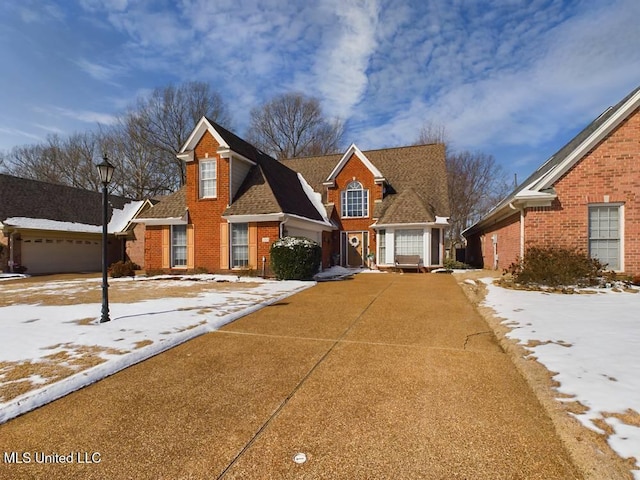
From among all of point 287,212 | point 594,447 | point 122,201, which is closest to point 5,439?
point 594,447

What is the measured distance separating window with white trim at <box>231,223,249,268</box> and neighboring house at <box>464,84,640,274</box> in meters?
10.6

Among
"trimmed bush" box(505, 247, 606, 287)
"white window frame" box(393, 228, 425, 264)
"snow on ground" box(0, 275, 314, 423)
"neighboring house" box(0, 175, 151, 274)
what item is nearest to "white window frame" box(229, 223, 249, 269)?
"snow on ground" box(0, 275, 314, 423)

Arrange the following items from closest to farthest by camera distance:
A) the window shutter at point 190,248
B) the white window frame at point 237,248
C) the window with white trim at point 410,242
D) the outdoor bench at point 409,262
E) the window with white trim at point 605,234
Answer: the window with white trim at point 605,234 → the white window frame at point 237,248 → the window shutter at point 190,248 → the outdoor bench at point 409,262 → the window with white trim at point 410,242

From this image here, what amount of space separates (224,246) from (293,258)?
386cm

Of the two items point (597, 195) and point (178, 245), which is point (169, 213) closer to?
point (178, 245)

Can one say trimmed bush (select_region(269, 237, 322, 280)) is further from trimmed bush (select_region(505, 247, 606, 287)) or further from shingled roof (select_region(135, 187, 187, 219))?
trimmed bush (select_region(505, 247, 606, 287))

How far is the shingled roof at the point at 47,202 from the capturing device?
2017cm

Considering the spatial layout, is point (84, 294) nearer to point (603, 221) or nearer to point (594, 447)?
point (594, 447)

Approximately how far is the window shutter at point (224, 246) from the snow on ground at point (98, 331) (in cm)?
562

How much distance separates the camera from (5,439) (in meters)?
2.89

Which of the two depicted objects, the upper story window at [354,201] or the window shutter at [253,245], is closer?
the window shutter at [253,245]

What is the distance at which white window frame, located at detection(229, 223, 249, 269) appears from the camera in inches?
595

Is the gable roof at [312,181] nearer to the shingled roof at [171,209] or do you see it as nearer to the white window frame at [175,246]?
the shingled roof at [171,209]

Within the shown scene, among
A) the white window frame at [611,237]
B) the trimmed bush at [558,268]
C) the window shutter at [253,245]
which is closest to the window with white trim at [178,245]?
the window shutter at [253,245]
